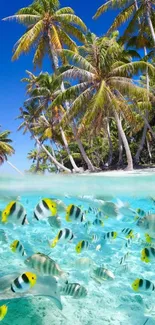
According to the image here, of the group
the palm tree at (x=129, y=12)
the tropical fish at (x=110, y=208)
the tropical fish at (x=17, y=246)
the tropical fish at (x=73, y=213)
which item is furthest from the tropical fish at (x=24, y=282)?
the palm tree at (x=129, y=12)

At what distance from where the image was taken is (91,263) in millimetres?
6957

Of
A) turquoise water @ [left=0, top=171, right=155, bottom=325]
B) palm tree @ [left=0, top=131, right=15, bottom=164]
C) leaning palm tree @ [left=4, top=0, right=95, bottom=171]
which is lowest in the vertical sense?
turquoise water @ [left=0, top=171, right=155, bottom=325]

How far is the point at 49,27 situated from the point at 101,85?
8.89 metres

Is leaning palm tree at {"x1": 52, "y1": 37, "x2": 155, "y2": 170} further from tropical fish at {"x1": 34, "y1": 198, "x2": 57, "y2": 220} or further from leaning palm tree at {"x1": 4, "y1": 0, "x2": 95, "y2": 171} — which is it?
tropical fish at {"x1": 34, "y1": 198, "x2": 57, "y2": 220}

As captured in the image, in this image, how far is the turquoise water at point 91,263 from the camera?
219 inches

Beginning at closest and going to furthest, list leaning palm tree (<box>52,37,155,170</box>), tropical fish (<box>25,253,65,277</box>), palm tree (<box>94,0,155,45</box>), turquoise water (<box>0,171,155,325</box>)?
tropical fish (<box>25,253,65,277</box>) < turquoise water (<box>0,171,155,325</box>) < leaning palm tree (<box>52,37,155,170</box>) < palm tree (<box>94,0,155,45</box>)

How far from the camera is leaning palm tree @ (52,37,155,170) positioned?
63.6ft

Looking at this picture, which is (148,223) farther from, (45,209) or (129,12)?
(129,12)

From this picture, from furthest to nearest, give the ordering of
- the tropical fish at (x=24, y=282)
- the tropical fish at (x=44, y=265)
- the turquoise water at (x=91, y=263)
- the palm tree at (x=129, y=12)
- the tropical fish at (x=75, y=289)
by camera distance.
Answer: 1. the palm tree at (x=129, y=12)
2. the turquoise water at (x=91, y=263)
3. the tropical fish at (x=75, y=289)
4. the tropical fish at (x=44, y=265)
5. the tropical fish at (x=24, y=282)

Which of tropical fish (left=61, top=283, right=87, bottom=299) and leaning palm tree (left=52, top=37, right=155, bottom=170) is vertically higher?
leaning palm tree (left=52, top=37, right=155, bottom=170)

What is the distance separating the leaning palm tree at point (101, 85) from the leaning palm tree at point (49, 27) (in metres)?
3.23

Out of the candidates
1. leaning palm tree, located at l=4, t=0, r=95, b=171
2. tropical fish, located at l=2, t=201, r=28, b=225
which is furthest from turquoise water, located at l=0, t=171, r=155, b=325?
leaning palm tree, located at l=4, t=0, r=95, b=171

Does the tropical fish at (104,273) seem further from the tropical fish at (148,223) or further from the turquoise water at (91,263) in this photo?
the tropical fish at (148,223)

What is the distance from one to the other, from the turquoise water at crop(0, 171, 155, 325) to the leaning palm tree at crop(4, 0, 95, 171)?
33.1ft
